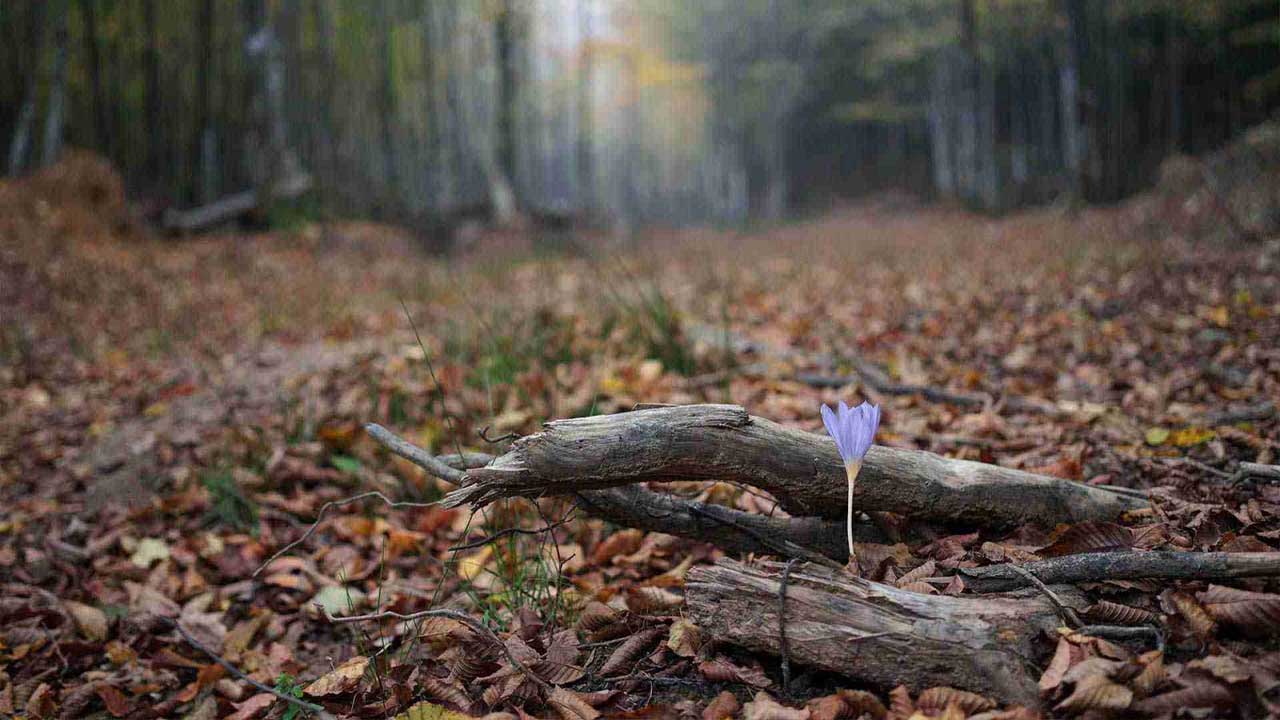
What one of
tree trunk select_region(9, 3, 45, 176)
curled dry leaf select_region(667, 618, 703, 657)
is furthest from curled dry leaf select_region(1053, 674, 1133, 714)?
tree trunk select_region(9, 3, 45, 176)

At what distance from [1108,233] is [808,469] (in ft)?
32.2

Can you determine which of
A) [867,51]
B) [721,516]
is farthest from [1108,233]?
[867,51]

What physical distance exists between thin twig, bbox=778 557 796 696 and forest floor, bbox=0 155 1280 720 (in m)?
0.03

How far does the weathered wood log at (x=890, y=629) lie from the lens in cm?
146

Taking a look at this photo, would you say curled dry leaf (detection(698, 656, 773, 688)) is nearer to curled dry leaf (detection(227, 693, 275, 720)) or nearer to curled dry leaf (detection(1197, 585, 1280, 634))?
curled dry leaf (detection(1197, 585, 1280, 634))

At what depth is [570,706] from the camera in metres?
1.60

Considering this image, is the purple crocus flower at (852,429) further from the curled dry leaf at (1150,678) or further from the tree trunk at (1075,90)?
the tree trunk at (1075,90)

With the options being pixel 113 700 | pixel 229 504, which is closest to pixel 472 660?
pixel 113 700

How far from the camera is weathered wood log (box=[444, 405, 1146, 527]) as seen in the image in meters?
1.62

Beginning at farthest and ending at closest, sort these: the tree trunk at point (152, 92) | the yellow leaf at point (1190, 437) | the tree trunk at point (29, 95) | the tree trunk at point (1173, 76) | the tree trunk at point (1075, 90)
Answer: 1. the tree trunk at point (1173, 76)
2. the tree trunk at point (1075, 90)
3. the tree trunk at point (152, 92)
4. the tree trunk at point (29, 95)
5. the yellow leaf at point (1190, 437)

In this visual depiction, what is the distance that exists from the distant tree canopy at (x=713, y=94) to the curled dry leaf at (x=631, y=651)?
13194 mm

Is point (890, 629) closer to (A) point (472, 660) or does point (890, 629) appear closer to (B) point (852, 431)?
(B) point (852, 431)

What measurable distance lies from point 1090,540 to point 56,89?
13985 mm

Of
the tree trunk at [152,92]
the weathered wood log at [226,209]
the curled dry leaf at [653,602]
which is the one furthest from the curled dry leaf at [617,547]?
the tree trunk at [152,92]
